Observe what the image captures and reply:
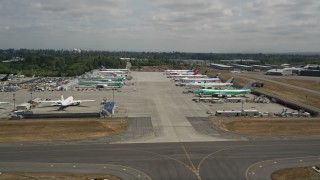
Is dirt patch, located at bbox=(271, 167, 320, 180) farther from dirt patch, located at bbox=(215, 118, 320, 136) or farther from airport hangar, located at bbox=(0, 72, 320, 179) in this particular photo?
dirt patch, located at bbox=(215, 118, 320, 136)

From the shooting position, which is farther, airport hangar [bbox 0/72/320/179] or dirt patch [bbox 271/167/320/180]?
airport hangar [bbox 0/72/320/179]

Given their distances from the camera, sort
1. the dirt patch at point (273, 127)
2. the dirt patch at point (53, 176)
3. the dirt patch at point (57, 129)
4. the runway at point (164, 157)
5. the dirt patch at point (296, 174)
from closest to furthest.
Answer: the dirt patch at point (53, 176)
the dirt patch at point (296, 174)
the runway at point (164, 157)
the dirt patch at point (57, 129)
the dirt patch at point (273, 127)

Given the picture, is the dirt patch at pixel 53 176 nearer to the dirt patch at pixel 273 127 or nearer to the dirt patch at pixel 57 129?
the dirt patch at pixel 57 129

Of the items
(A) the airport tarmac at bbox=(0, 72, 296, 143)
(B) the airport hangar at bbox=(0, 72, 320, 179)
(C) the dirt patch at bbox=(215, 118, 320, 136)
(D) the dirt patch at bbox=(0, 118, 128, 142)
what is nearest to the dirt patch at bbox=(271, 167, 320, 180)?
(B) the airport hangar at bbox=(0, 72, 320, 179)

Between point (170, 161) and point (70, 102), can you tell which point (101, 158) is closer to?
point (170, 161)

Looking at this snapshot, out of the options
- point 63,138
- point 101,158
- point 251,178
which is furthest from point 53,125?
point 251,178

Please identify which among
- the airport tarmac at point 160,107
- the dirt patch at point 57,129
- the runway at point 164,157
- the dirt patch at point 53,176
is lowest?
the dirt patch at point 53,176

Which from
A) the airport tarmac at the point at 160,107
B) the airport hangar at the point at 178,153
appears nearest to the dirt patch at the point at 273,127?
the airport hangar at the point at 178,153
